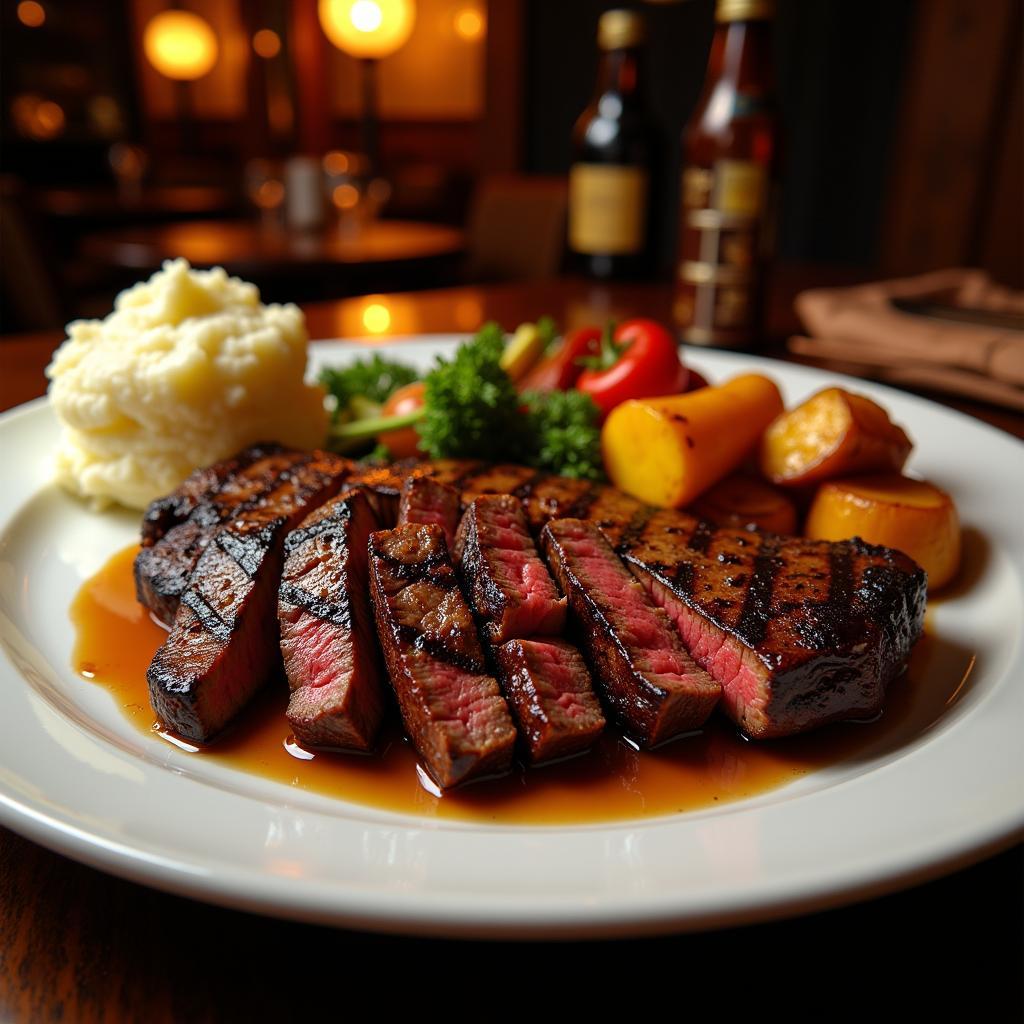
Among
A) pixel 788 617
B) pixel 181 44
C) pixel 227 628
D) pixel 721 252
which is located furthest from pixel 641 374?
pixel 181 44

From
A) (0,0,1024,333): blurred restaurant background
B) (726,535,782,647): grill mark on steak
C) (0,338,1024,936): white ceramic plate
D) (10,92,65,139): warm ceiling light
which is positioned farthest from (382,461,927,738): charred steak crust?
(10,92,65,139): warm ceiling light

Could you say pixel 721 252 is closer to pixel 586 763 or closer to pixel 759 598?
pixel 759 598

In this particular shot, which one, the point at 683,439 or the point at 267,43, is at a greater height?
the point at 267,43

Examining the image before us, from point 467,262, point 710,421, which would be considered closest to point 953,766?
point 710,421

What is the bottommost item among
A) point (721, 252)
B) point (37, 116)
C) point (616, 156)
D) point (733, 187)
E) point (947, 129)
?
point (721, 252)

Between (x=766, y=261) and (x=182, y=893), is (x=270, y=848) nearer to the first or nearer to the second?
(x=182, y=893)

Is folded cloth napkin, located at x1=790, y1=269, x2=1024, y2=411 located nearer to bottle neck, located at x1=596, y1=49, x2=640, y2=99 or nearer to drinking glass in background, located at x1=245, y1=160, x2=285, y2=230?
bottle neck, located at x1=596, y1=49, x2=640, y2=99

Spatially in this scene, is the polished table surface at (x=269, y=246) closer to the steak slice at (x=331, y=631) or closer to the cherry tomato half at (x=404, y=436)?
the cherry tomato half at (x=404, y=436)
